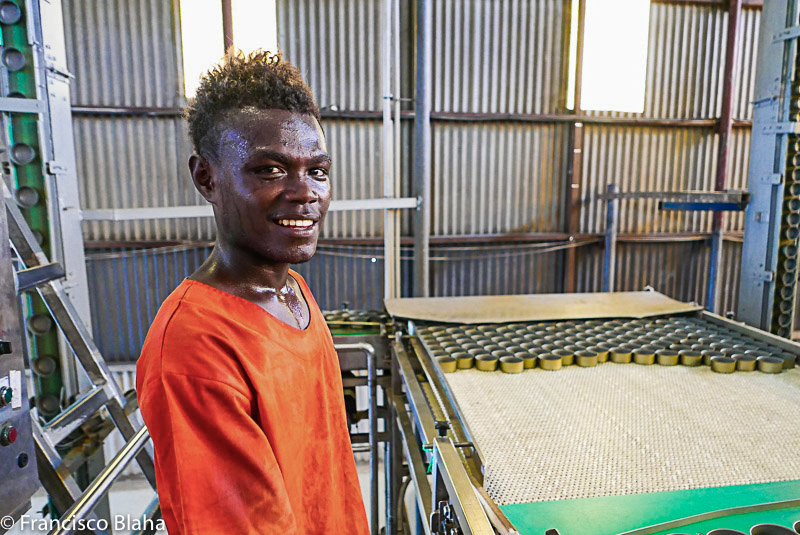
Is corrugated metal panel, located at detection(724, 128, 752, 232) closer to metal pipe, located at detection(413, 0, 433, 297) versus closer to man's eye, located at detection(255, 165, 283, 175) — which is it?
metal pipe, located at detection(413, 0, 433, 297)

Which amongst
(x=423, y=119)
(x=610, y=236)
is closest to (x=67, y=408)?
(x=423, y=119)

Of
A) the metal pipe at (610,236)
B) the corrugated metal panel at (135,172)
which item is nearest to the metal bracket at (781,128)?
the metal pipe at (610,236)

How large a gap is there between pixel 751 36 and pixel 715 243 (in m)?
2.69

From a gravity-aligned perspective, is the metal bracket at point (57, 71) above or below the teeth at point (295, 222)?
above

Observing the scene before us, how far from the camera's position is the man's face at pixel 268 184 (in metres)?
1.06

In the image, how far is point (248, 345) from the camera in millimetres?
1020

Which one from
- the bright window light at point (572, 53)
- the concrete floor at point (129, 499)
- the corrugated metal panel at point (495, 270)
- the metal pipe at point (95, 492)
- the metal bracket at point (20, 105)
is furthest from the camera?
the corrugated metal panel at point (495, 270)

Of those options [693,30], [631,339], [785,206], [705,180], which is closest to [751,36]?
[693,30]

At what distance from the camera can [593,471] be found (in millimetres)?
1441

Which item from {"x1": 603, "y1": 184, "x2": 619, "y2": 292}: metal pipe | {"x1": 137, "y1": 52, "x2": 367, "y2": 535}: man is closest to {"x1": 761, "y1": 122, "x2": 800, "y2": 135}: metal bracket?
{"x1": 603, "y1": 184, "x2": 619, "y2": 292}: metal pipe

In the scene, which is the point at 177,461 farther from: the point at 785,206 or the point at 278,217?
the point at 785,206

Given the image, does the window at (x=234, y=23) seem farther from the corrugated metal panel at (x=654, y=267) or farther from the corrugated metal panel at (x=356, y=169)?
the corrugated metal panel at (x=654, y=267)

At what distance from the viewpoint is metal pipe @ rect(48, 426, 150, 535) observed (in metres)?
1.45

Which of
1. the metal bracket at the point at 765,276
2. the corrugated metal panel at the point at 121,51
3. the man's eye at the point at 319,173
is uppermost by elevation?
the corrugated metal panel at the point at 121,51
